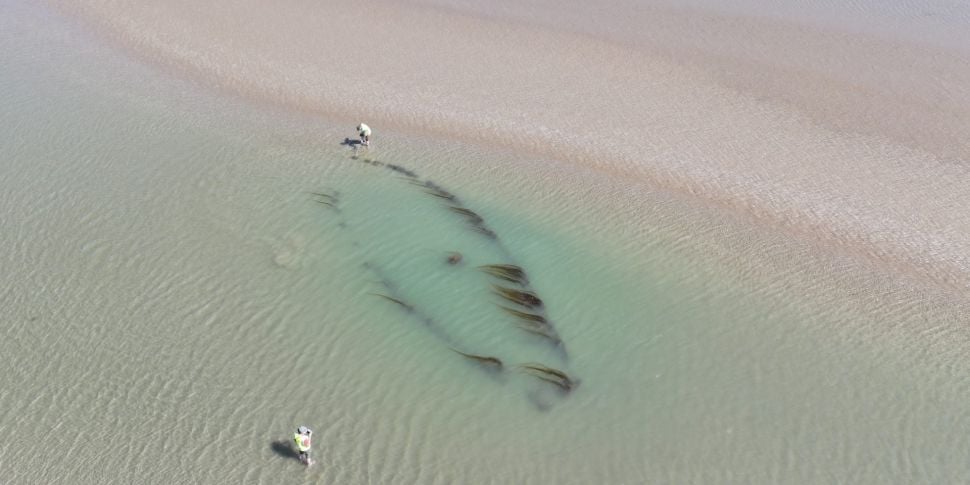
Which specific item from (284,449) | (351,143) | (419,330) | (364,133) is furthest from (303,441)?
(351,143)

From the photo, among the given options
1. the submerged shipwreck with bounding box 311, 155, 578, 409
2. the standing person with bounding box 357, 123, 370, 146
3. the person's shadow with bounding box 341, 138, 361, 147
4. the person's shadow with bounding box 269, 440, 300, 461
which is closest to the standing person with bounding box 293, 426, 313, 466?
the person's shadow with bounding box 269, 440, 300, 461

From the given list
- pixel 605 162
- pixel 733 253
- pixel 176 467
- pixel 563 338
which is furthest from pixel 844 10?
pixel 176 467

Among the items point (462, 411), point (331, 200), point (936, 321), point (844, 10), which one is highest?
point (844, 10)

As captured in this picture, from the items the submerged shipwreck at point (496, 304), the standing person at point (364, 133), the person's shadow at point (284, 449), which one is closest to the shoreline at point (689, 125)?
the standing person at point (364, 133)

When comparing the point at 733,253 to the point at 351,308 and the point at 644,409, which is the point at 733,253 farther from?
the point at 351,308

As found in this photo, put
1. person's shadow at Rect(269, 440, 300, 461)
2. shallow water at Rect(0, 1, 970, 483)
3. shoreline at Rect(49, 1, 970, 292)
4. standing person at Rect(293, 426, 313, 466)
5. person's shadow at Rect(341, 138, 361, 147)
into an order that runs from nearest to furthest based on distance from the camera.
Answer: standing person at Rect(293, 426, 313, 466)
person's shadow at Rect(269, 440, 300, 461)
shallow water at Rect(0, 1, 970, 483)
shoreline at Rect(49, 1, 970, 292)
person's shadow at Rect(341, 138, 361, 147)

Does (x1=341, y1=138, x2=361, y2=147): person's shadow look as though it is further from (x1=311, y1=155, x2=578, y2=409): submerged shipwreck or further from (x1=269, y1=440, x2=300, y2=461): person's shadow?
(x1=269, y1=440, x2=300, y2=461): person's shadow

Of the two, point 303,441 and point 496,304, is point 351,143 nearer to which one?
point 496,304
